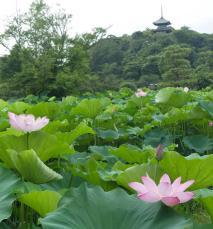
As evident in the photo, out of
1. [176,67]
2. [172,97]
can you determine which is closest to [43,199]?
[172,97]

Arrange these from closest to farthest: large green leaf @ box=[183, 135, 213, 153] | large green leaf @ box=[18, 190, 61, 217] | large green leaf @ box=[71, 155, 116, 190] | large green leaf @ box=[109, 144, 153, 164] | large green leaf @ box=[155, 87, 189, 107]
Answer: large green leaf @ box=[18, 190, 61, 217]
large green leaf @ box=[71, 155, 116, 190]
large green leaf @ box=[109, 144, 153, 164]
large green leaf @ box=[183, 135, 213, 153]
large green leaf @ box=[155, 87, 189, 107]

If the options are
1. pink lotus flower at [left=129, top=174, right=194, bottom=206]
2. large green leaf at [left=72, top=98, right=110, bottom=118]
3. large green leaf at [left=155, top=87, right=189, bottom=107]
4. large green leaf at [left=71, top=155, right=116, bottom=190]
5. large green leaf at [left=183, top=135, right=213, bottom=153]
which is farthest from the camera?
large green leaf at [left=155, top=87, right=189, bottom=107]

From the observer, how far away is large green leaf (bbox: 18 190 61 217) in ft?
3.26

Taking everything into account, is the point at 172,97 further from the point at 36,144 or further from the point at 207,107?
the point at 36,144

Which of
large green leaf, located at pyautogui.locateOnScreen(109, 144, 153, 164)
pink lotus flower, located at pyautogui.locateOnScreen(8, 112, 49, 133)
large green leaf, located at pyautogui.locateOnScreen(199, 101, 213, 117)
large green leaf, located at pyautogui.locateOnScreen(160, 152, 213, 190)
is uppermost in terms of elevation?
pink lotus flower, located at pyautogui.locateOnScreen(8, 112, 49, 133)

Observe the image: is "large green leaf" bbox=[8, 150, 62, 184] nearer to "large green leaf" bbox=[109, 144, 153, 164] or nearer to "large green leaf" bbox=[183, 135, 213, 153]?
"large green leaf" bbox=[109, 144, 153, 164]

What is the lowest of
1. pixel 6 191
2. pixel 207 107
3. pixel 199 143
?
pixel 199 143

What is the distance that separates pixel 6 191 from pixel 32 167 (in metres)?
0.13

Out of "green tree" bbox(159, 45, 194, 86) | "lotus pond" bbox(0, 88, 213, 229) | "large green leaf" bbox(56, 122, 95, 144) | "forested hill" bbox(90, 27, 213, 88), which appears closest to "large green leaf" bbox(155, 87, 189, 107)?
"lotus pond" bbox(0, 88, 213, 229)

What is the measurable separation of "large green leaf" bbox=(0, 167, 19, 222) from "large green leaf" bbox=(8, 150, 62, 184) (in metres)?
0.05

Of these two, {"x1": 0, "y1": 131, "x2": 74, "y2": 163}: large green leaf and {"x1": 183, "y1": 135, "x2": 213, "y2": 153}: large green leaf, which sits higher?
{"x1": 0, "y1": 131, "x2": 74, "y2": 163}: large green leaf

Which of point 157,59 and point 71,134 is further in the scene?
point 157,59

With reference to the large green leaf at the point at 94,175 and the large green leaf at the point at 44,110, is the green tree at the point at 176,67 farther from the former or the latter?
the large green leaf at the point at 94,175

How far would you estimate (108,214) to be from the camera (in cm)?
87
